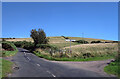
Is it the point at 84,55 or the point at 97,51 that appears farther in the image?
the point at 97,51

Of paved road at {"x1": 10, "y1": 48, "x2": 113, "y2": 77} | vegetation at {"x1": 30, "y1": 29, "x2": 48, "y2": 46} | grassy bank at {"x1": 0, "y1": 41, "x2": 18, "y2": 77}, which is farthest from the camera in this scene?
vegetation at {"x1": 30, "y1": 29, "x2": 48, "y2": 46}

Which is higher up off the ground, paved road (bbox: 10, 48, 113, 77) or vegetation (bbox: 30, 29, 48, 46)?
vegetation (bbox: 30, 29, 48, 46)

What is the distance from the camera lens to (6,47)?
36719 millimetres

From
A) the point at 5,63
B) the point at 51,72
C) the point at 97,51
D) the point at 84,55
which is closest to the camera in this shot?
the point at 51,72

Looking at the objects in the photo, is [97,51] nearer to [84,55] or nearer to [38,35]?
[84,55]

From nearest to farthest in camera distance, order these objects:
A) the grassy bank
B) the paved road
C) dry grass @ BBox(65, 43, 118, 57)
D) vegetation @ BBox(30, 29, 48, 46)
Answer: the paved road < the grassy bank < dry grass @ BBox(65, 43, 118, 57) < vegetation @ BBox(30, 29, 48, 46)

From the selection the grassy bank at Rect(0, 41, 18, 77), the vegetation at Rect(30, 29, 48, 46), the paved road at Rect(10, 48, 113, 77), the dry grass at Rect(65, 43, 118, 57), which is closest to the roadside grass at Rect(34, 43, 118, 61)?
the dry grass at Rect(65, 43, 118, 57)

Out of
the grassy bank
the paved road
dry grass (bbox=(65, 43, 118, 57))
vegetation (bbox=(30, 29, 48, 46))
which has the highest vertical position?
vegetation (bbox=(30, 29, 48, 46))

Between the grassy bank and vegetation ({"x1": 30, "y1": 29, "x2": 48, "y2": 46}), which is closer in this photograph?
the grassy bank

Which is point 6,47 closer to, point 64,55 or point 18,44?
point 64,55

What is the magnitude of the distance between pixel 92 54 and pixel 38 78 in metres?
15.7

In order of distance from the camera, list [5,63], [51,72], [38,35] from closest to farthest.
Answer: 1. [51,72]
2. [5,63]
3. [38,35]

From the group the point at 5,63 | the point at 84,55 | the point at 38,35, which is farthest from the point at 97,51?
the point at 38,35

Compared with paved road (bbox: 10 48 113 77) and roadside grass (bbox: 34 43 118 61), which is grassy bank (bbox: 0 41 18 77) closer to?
paved road (bbox: 10 48 113 77)
